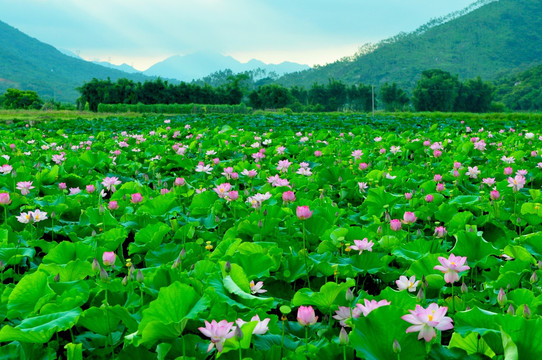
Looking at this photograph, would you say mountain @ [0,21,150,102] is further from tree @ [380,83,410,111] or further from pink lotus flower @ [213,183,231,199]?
pink lotus flower @ [213,183,231,199]

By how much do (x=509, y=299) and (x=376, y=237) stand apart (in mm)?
785

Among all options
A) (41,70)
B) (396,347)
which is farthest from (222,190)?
(41,70)

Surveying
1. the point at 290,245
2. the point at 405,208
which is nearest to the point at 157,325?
the point at 290,245

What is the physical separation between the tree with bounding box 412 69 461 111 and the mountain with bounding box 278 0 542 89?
2147 cm

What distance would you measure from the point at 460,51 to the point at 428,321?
353 ft

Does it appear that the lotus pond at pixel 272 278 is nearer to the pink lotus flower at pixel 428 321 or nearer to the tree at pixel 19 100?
the pink lotus flower at pixel 428 321

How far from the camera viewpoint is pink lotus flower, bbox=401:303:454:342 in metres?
1.10

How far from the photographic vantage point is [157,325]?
46.7 inches

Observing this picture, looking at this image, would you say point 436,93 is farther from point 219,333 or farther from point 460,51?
point 219,333

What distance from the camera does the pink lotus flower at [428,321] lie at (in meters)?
1.10

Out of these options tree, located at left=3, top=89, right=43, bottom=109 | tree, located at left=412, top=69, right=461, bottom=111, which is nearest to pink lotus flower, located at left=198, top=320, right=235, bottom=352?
tree, located at left=412, top=69, right=461, bottom=111

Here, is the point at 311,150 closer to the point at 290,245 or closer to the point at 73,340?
the point at 290,245

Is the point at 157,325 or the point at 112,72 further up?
the point at 112,72

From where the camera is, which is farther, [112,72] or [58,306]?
[112,72]
